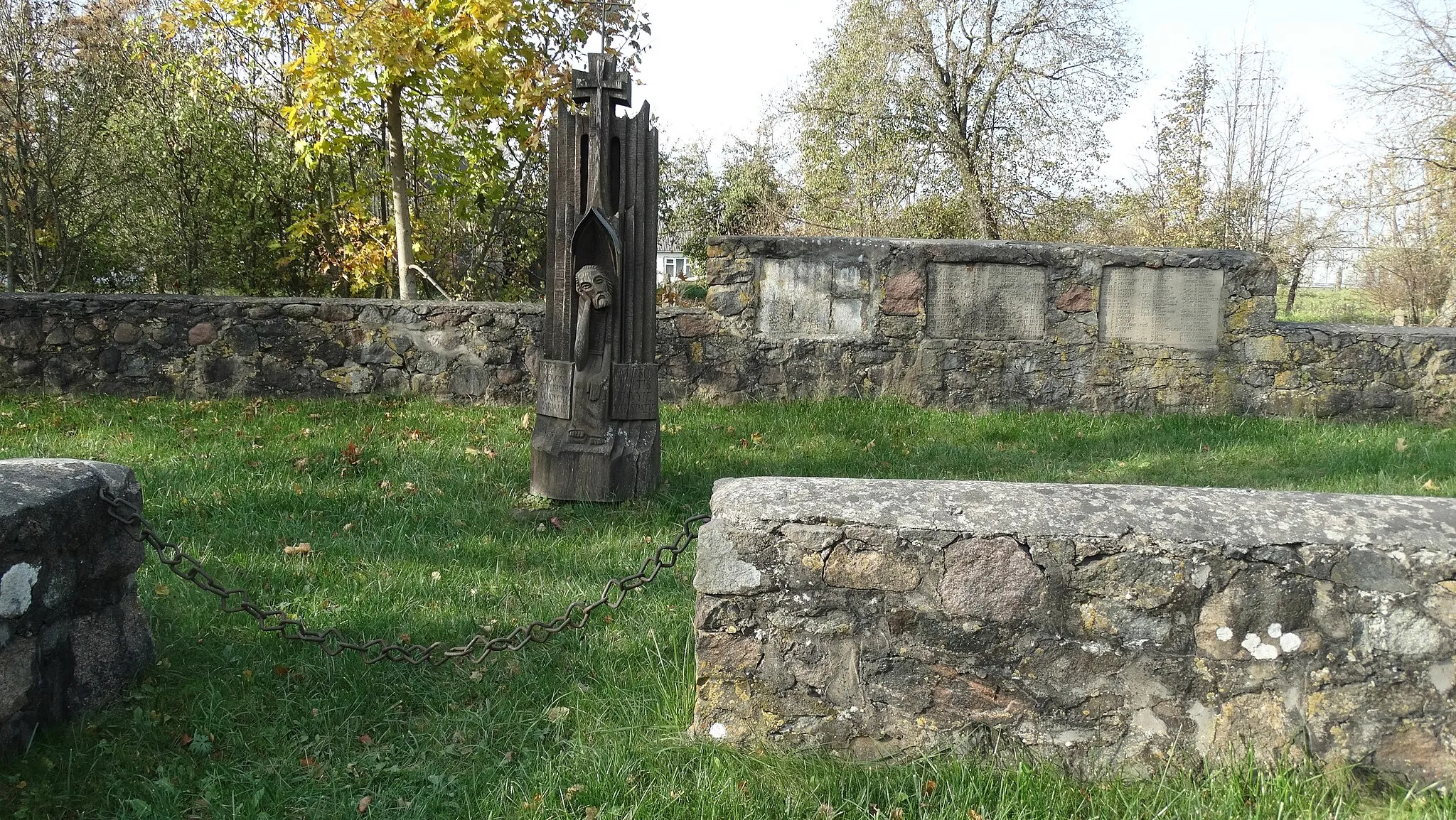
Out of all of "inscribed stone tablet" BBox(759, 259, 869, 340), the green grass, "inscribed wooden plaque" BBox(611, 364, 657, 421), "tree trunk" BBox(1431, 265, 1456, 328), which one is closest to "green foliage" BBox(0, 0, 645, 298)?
"inscribed stone tablet" BBox(759, 259, 869, 340)

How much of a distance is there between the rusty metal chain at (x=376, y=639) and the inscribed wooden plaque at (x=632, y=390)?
2107 millimetres

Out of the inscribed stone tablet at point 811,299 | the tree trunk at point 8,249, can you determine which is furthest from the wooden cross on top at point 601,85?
the tree trunk at point 8,249

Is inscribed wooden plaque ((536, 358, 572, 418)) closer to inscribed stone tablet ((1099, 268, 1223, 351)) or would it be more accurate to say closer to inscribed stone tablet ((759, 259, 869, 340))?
inscribed stone tablet ((759, 259, 869, 340))

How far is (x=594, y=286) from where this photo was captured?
5176 mm

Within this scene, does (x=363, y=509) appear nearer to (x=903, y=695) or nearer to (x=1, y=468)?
(x=1, y=468)

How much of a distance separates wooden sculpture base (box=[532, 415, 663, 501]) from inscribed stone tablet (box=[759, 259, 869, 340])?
3105 millimetres

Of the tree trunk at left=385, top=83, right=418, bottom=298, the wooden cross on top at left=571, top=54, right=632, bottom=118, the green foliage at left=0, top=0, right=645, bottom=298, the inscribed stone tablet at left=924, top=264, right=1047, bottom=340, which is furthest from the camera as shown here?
the green foliage at left=0, top=0, right=645, bottom=298

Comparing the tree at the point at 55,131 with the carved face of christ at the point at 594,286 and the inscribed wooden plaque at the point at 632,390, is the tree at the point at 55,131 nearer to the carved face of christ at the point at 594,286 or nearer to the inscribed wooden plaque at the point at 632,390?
the carved face of christ at the point at 594,286

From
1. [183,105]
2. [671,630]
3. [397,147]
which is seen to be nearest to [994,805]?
[671,630]

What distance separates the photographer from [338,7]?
27.6 ft

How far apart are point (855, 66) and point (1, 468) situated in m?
16.3

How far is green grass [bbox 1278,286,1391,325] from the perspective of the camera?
60.7ft

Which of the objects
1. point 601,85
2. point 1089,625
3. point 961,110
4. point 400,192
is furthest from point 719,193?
point 1089,625

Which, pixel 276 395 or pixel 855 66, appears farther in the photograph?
pixel 855 66
